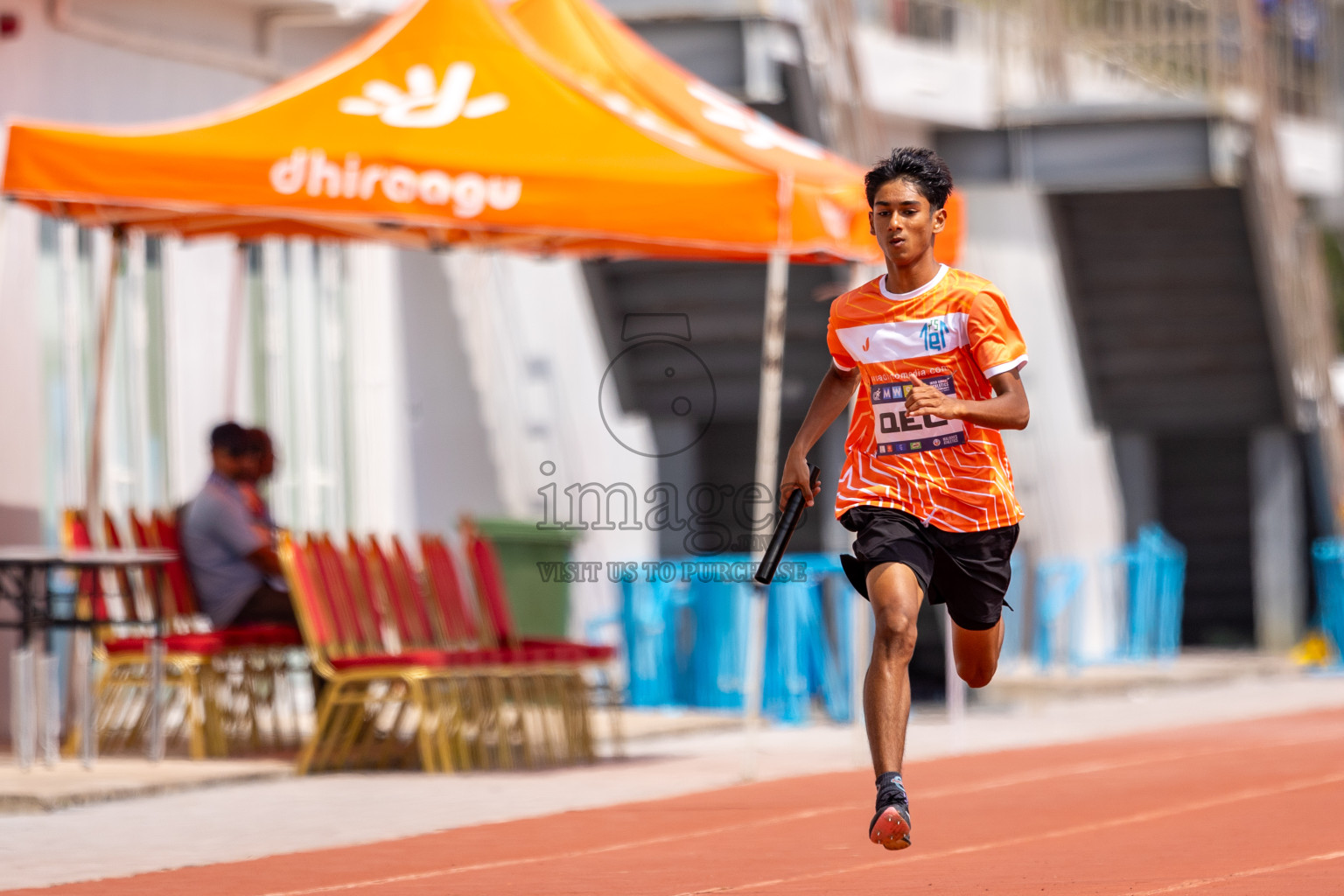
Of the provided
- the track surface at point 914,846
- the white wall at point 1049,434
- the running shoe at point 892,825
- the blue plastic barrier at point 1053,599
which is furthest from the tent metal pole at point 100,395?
the white wall at point 1049,434

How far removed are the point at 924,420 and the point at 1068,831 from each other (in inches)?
83.5

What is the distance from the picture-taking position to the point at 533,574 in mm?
15078

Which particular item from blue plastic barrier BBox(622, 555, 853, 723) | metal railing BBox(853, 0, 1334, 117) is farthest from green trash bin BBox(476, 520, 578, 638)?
metal railing BBox(853, 0, 1334, 117)

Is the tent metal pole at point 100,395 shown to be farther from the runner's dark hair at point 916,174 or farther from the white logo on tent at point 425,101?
the runner's dark hair at point 916,174

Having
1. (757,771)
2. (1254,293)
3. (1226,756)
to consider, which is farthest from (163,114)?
(1254,293)

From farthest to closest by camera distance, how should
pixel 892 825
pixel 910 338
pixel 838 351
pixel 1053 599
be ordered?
1. pixel 1053 599
2. pixel 838 351
3. pixel 910 338
4. pixel 892 825

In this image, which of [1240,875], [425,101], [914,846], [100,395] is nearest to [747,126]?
[425,101]

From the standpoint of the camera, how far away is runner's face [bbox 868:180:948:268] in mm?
7016

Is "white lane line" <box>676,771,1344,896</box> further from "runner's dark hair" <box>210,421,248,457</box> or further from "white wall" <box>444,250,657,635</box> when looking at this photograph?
"white wall" <box>444,250,657,635</box>

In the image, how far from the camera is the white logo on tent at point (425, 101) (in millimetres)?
11367

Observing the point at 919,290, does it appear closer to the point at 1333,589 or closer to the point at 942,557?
the point at 942,557

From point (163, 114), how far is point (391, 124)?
4.14 metres

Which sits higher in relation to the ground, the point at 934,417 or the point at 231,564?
the point at 934,417

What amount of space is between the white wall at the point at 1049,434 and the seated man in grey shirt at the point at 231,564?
11.5 meters
